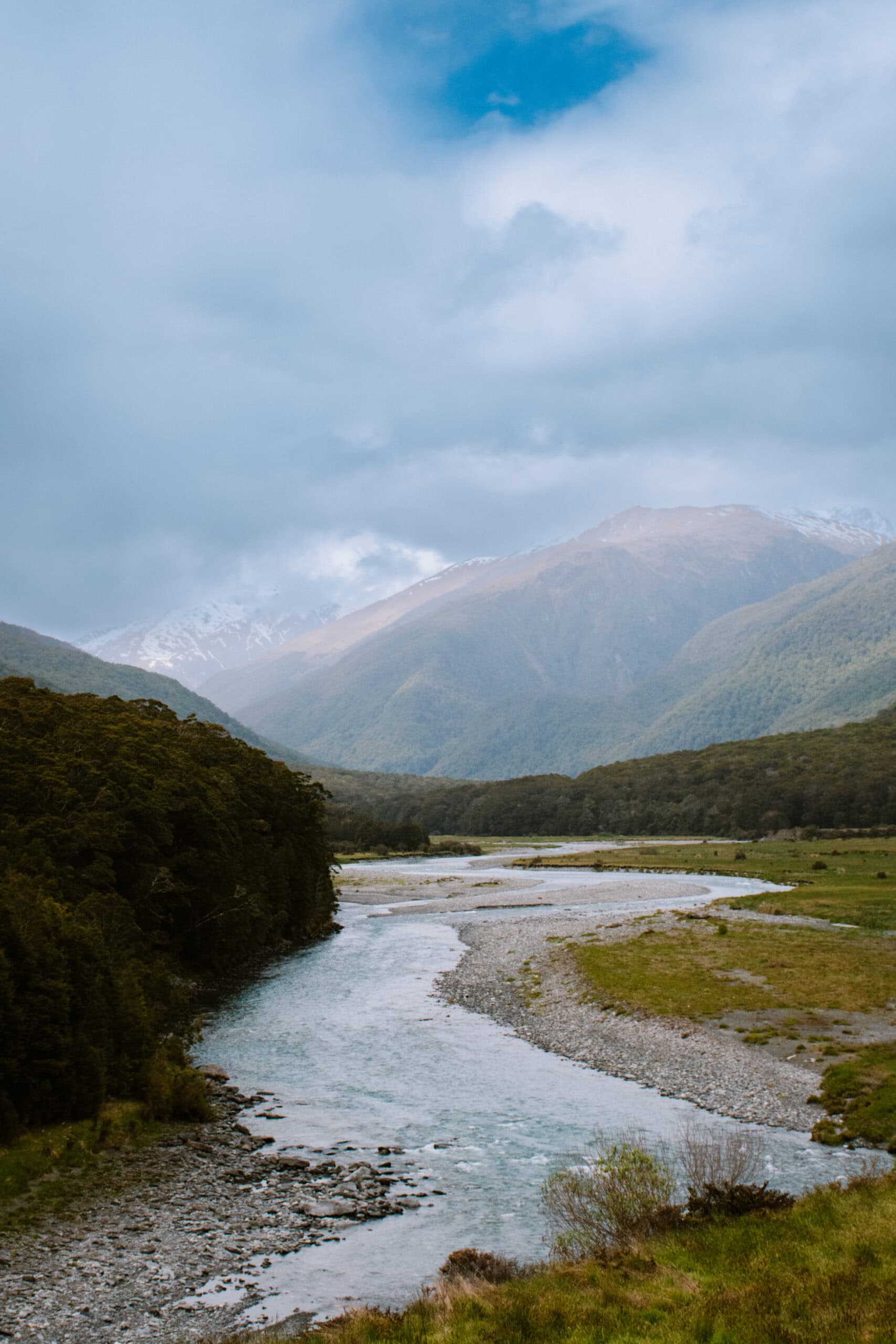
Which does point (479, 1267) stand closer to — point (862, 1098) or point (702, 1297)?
point (702, 1297)

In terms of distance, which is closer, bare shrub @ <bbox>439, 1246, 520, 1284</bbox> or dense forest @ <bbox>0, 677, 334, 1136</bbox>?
bare shrub @ <bbox>439, 1246, 520, 1284</bbox>

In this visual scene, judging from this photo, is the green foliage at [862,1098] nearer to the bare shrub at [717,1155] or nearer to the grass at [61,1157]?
the bare shrub at [717,1155]

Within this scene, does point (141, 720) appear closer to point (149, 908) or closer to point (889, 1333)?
point (149, 908)

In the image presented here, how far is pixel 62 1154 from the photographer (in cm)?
2277

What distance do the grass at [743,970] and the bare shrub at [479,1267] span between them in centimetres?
2309

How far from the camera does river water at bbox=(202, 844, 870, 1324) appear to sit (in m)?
18.2

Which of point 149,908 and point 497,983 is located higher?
point 149,908

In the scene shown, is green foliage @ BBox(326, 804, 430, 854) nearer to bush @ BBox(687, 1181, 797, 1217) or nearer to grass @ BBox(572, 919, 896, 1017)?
grass @ BBox(572, 919, 896, 1017)

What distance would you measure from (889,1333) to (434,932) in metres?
61.2

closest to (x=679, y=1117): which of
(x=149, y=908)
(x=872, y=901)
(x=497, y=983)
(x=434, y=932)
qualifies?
(x=497, y=983)

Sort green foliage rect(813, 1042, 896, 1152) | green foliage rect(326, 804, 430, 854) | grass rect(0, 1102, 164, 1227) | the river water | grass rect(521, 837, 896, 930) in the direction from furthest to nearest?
green foliage rect(326, 804, 430, 854), grass rect(521, 837, 896, 930), green foliage rect(813, 1042, 896, 1152), grass rect(0, 1102, 164, 1227), the river water

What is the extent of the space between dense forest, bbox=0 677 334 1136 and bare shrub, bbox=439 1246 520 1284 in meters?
12.9

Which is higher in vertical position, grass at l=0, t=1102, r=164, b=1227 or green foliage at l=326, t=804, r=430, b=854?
grass at l=0, t=1102, r=164, b=1227

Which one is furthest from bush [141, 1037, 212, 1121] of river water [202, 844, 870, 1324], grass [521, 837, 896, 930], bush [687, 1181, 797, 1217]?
grass [521, 837, 896, 930]
